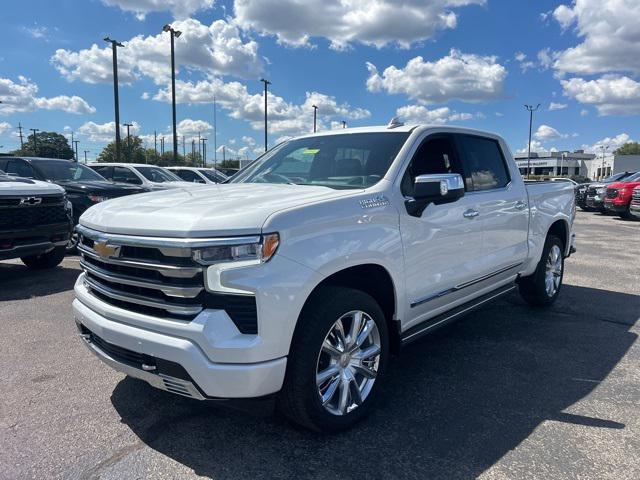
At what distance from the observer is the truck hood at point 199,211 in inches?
101

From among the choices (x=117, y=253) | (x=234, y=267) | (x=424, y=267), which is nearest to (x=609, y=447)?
(x=424, y=267)

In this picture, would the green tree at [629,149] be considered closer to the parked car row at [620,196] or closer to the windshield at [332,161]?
the parked car row at [620,196]

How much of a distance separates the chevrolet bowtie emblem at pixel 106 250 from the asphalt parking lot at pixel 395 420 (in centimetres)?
102

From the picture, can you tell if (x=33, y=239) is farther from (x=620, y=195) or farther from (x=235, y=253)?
(x=620, y=195)

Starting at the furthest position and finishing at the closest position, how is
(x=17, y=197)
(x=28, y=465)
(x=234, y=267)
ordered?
(x=17, y=197)
(x=28, y=465)
(x=234, y=267)

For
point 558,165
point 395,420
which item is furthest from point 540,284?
point 558,165

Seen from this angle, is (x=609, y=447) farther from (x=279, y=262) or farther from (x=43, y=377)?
(x=43, y=377)

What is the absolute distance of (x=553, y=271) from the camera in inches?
235

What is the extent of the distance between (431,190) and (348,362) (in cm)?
124

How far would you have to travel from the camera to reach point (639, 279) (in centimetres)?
762

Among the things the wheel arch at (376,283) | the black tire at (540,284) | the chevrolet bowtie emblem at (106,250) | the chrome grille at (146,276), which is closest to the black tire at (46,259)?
the chrome grille at (146,276)

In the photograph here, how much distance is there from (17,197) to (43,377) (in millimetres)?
3697

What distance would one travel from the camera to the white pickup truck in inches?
99.5

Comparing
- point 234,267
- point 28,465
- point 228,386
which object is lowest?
point 28,465
